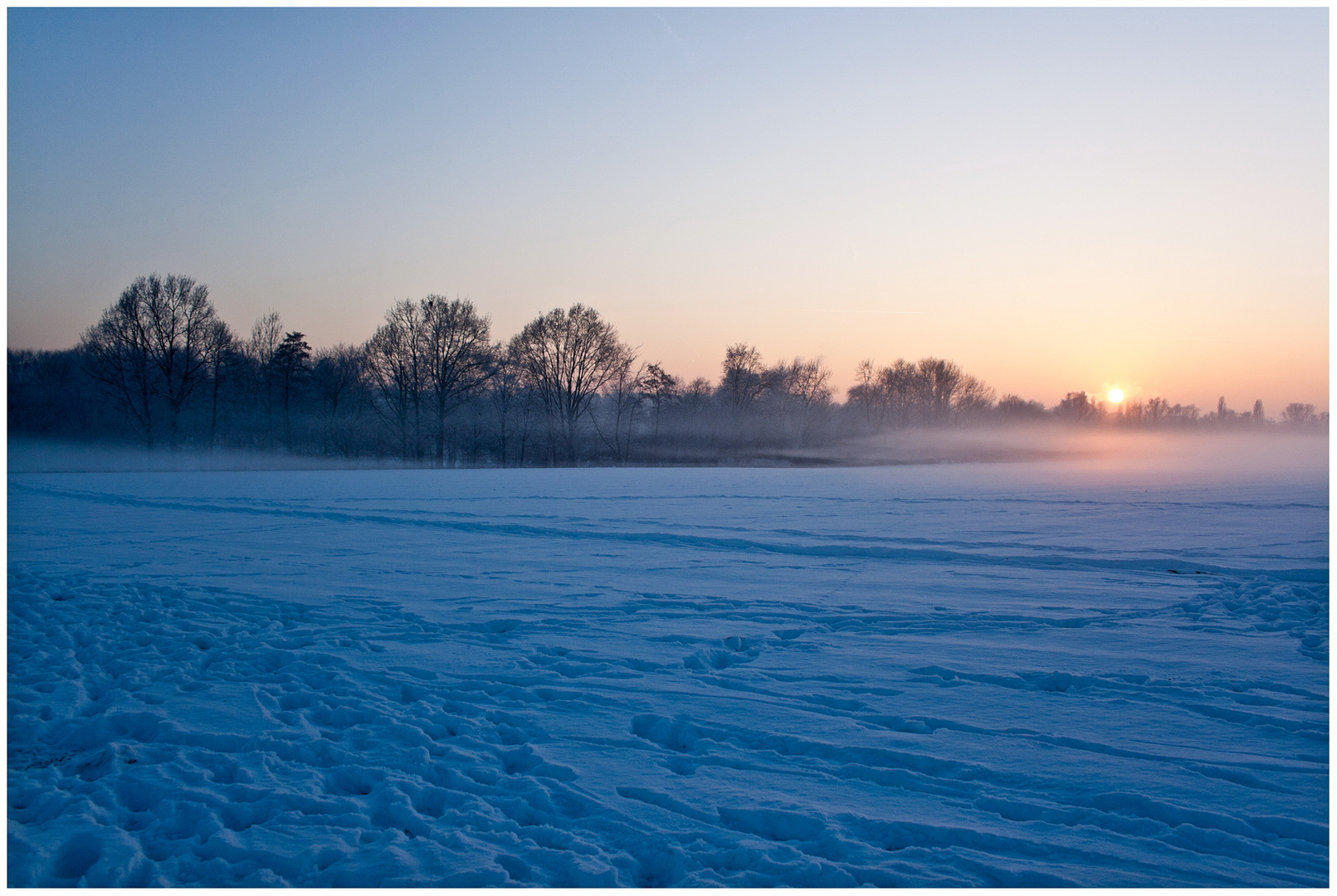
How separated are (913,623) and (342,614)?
4440mm

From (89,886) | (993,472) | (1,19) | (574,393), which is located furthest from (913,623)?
(574,393)

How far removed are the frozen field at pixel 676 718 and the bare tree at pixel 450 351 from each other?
34200 mm

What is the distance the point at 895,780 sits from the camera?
3084mm

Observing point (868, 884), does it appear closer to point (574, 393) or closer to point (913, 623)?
point (913, 623)

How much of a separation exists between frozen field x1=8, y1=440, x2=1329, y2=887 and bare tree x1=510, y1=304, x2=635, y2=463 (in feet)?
125

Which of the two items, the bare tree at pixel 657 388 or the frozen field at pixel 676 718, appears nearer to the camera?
the frozen field at pixel 676 718

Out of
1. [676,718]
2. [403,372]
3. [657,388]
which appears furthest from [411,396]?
[676,718]

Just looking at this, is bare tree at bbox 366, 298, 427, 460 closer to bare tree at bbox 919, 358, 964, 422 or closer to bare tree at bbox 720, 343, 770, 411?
bare tree at bbox 720, 343, 770, 411

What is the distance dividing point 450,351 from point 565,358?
7417 millimetres

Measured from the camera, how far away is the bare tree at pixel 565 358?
46.2m

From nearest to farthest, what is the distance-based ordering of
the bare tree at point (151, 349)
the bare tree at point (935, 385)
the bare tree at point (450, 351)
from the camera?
the bare tree at point (151, 349) < the bare tree at point (450, 351) < the bare tree at point (935, 385)

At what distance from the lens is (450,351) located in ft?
138

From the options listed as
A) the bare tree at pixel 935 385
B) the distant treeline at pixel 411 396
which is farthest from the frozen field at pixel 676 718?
the bare tree at pixel 935 385

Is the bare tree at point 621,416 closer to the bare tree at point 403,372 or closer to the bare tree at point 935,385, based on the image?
the bare tree at point 403,372
